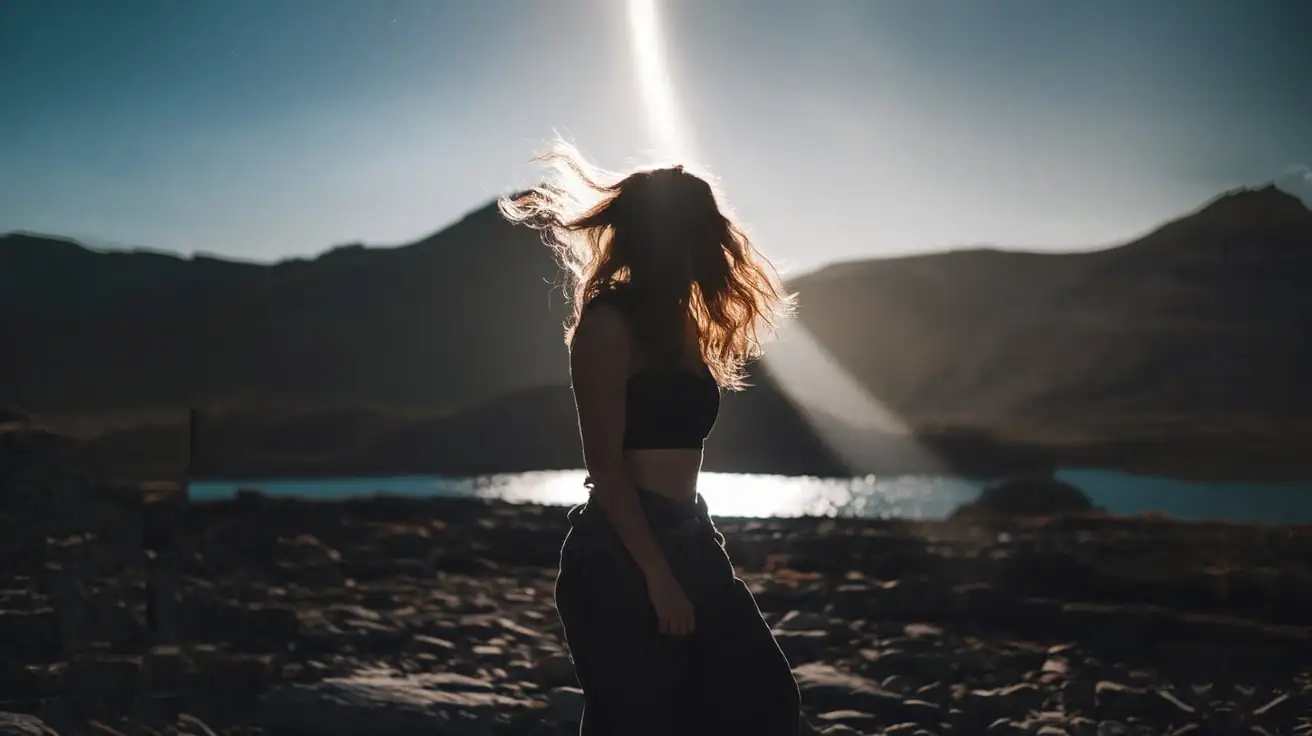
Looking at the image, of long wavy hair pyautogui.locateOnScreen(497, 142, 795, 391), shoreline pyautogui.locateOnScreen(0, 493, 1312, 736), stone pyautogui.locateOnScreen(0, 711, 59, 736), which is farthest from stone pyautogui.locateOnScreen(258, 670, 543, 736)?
long wavy hair pyautogui.locateOnScreen(497, 142, 795, 391)

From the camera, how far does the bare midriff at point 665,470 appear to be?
9.51 feet

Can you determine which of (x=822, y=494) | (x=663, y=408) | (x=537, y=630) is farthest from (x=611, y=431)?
(x=822, y=494)

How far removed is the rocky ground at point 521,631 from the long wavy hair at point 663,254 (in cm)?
310

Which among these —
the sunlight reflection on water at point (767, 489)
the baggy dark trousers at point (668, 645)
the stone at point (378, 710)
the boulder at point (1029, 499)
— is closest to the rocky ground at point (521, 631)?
the stone at point (378, 710)

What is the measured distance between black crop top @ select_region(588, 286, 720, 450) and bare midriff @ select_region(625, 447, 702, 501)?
0.06 ft

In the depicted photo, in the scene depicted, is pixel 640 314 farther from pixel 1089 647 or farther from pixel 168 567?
pixel 168 567

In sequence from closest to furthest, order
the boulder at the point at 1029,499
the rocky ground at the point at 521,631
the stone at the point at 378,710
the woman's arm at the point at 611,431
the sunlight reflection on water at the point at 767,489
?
the woman's arm at the point at 611,431, the stone at the point at 378,710, the rocky ground at the point at 521,631, the boulder at the point at 1029,499, the sunlight reflection on water at the point at 767,489

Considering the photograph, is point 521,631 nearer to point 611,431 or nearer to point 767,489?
point 611,431

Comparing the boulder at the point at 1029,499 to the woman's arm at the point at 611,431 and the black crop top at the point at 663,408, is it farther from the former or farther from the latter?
the woman's arm at the point at 611,431

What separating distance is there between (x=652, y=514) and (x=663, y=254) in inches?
25.6

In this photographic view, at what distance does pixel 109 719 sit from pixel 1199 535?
1803cm

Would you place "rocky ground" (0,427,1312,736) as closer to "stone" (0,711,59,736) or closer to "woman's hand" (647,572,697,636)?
"stone" (0,711,59,736)

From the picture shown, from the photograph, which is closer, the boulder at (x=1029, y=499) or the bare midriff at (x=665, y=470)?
the bare midriff at (x=665, y=470)

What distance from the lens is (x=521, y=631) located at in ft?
30.0
